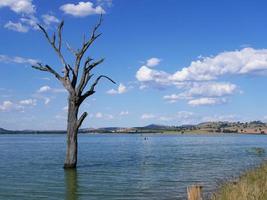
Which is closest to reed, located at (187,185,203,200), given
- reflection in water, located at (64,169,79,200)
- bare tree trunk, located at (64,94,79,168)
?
reflection in water, located at (64,169,79,200)

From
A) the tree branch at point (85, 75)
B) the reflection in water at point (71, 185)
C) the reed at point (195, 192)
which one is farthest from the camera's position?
the tree branch at point (85, 75)

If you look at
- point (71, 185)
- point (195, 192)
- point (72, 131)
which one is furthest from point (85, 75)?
point (195, 192)

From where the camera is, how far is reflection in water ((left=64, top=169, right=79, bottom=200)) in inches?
874

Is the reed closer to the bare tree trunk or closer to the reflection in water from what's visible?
the reflection in water

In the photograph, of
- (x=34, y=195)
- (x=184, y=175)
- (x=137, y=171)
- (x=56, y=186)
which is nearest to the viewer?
(x=34, y=195)

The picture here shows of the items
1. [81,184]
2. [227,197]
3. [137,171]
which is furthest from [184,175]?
[227,197]

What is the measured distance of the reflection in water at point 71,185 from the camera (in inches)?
874

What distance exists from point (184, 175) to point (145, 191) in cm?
A: 813

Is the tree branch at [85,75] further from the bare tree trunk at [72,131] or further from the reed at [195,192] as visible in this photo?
the reed at [195,192]

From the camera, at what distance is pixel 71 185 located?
25828 mm

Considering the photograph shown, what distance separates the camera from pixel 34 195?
72.6 ft

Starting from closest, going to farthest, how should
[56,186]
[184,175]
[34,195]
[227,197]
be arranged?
[227,197], [34,195], [56,186], [184,175]

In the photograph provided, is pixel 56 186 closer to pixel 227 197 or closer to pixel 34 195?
pixel 34 195

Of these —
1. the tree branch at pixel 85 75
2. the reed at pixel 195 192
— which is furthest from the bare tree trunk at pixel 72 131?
the reed at pixel 195 192
